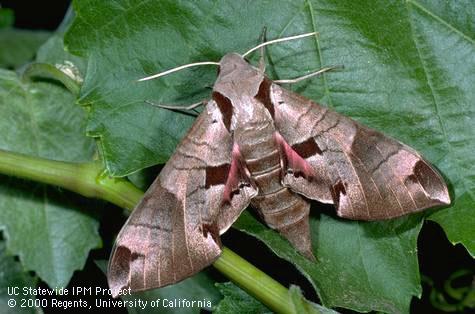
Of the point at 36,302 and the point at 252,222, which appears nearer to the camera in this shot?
the point at 252,222

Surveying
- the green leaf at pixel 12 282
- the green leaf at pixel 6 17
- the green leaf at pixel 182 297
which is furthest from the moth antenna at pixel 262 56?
the green leaf at pixel 6 17

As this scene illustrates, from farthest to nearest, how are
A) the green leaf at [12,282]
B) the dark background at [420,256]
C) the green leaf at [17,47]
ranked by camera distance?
the green leaf at [17,47] < the green leaf at [12,282] < the dark background at [420,256]

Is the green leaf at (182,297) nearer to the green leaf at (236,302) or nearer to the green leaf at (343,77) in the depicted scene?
the green leaf at (236,302)

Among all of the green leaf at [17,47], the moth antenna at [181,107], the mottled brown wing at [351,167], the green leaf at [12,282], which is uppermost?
the moth antenna at [181,107]

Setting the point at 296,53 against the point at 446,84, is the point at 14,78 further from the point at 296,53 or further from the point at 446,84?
the point at 446,84

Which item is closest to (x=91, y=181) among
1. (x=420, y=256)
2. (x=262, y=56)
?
(x=262, y=56)

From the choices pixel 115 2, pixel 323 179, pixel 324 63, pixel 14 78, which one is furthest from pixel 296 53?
pixel 14 78
